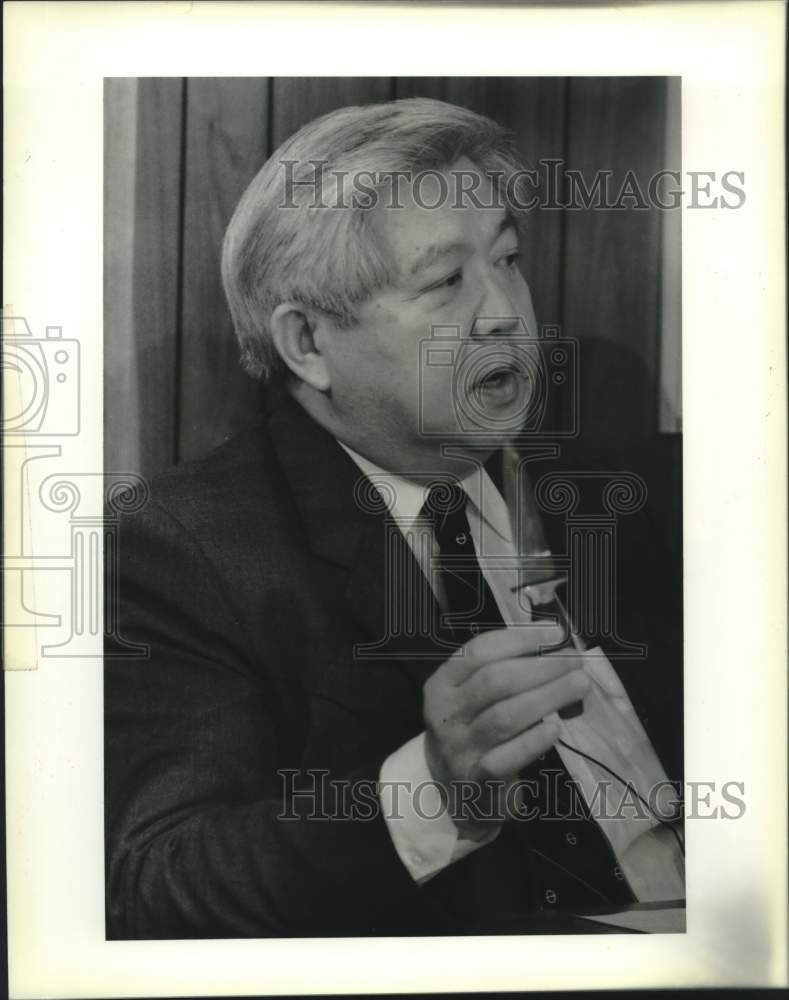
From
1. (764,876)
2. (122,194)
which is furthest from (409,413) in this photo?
(764,876)

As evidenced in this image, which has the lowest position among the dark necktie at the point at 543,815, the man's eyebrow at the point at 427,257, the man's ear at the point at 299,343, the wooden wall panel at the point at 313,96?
the dark necktie at the point at 543,815

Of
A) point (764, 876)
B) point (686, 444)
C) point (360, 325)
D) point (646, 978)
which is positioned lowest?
point (646, 978)

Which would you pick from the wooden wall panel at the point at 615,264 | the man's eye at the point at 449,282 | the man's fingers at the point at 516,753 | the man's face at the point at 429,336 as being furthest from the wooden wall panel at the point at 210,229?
the man's fingers at the point at 516,753

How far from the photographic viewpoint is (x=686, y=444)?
4.17 ft

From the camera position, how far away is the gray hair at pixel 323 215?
121cm

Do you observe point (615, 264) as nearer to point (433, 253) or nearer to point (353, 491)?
point (433, 253)

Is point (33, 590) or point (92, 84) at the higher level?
point (92, 84)

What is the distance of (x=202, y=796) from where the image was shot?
47.7 inches

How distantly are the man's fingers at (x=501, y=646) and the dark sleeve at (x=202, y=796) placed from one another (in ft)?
0.48

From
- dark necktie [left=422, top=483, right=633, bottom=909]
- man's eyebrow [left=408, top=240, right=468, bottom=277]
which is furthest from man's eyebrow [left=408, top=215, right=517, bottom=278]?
dark necktie [left=422, top=483, right=633, bottom=909]

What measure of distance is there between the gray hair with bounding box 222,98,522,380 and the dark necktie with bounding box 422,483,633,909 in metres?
0.27

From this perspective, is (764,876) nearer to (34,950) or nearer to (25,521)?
(34,950)

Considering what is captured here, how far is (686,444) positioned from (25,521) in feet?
2.55

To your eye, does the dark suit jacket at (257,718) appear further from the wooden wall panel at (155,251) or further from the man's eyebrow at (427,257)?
the man's eyebrow at (427,257)
